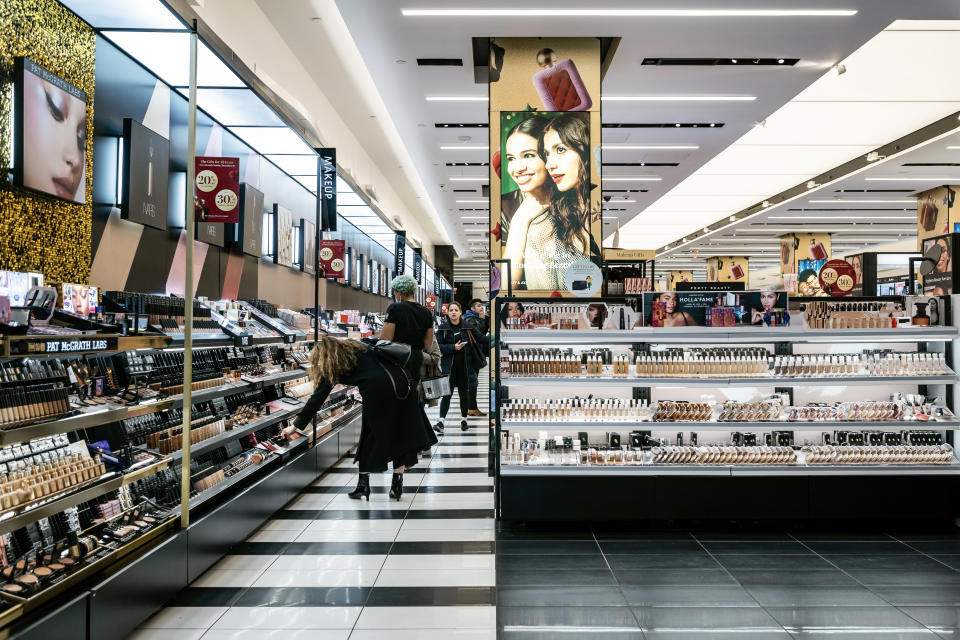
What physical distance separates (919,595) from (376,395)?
332cm

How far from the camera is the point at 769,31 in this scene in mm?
5676

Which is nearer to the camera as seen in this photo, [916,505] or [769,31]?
[916,505]

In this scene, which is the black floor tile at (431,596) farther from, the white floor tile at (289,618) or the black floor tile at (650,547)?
the black floor tile at (650,547)

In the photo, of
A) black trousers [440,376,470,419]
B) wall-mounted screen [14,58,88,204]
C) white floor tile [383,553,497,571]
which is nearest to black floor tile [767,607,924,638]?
white floor tile [383,553,497,571]

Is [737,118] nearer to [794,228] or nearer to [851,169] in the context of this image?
[851,169]

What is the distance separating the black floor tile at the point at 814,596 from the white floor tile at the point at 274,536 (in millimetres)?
2694

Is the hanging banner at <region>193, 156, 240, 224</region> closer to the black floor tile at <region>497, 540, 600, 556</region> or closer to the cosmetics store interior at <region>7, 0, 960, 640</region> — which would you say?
the cosmetics store interior at <region>7, 0, 960, 640</region>

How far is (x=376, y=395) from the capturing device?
182 inches

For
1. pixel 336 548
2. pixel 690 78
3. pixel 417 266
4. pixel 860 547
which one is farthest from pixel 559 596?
pixel 417 266

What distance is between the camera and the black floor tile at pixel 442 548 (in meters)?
3.87

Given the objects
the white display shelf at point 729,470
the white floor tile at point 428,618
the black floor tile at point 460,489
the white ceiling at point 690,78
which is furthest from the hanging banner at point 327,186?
the white floor tile at point 428,618

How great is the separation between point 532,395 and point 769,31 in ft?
12.7

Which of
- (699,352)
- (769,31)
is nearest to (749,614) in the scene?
(699,352)

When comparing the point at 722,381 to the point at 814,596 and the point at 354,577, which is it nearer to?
the point at 814,596
